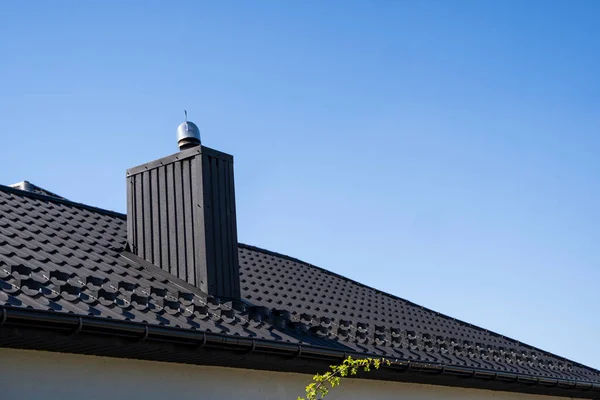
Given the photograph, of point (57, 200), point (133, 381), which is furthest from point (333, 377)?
point (57, 200)

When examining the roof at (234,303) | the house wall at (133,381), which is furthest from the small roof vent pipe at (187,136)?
the house wall at (133,381)

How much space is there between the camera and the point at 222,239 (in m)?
10.2

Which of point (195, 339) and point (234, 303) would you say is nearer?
point (195, 339)

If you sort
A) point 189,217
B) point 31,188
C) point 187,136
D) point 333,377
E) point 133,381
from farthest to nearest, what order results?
point 31,188
point 187,136
point 189,217
point 333,377
point 133,381

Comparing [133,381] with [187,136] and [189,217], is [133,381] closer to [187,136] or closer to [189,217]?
[189,217]

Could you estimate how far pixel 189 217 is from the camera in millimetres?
10148

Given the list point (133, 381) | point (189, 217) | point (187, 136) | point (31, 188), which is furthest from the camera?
point (31, 188)

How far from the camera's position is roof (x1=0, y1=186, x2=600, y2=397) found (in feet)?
24.1

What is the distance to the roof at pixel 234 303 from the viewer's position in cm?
733

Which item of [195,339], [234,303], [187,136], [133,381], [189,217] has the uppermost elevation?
[187,136]

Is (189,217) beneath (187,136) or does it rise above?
beneath

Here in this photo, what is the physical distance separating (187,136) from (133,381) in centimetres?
469

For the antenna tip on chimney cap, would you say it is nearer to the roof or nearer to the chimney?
the chimney

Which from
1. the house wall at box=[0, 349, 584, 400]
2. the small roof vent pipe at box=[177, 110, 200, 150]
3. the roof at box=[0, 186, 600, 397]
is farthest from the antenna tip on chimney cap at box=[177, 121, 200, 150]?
the house wall at box=[0, 349, 584, 400]
